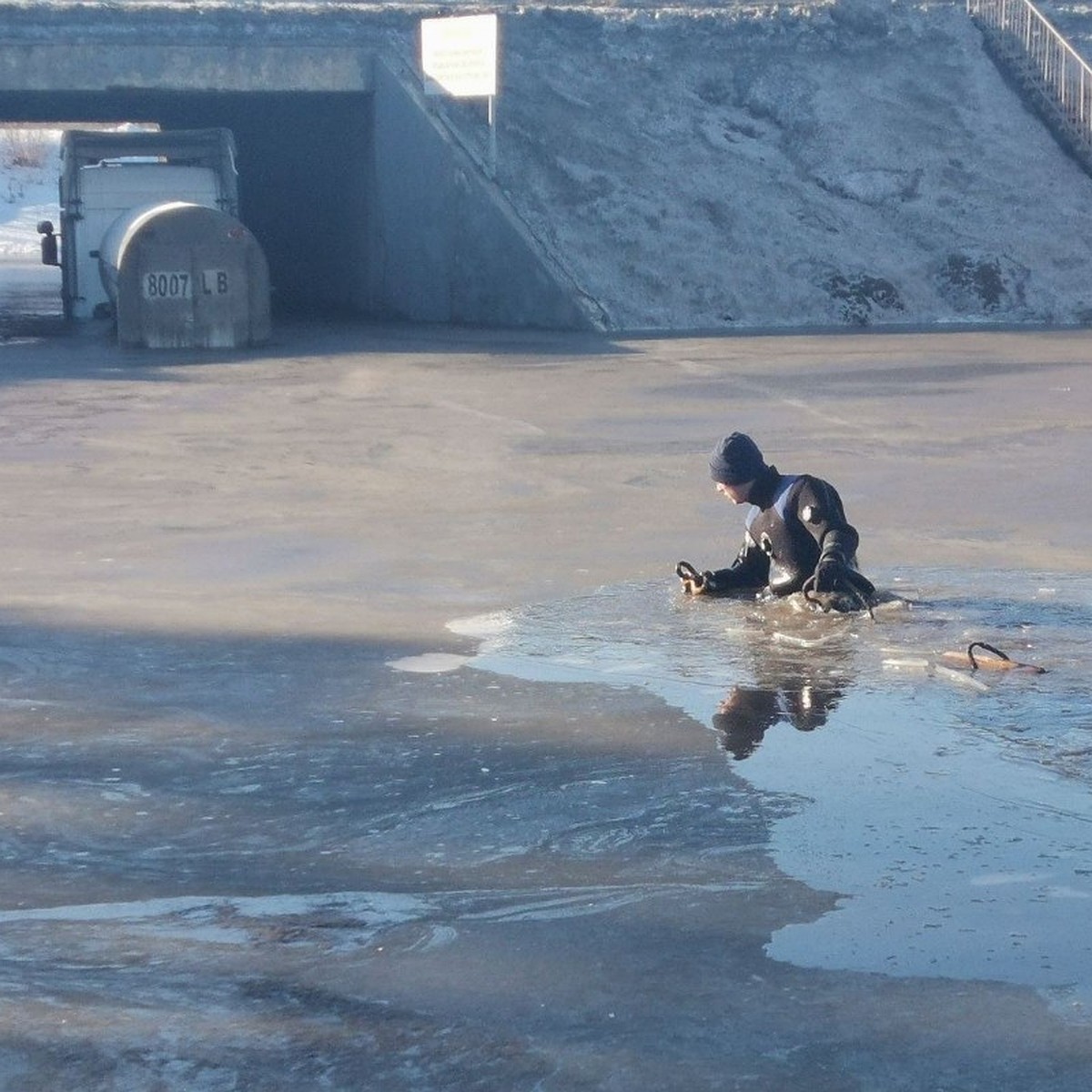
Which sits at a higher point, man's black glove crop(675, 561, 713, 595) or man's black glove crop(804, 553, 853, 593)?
man's black glove crop(804, 553, 853, 593)

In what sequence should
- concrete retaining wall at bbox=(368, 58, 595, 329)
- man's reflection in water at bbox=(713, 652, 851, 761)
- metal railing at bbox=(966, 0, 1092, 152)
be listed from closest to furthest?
man's reflection in water at bbox=(713, 652, 851, 761)
concrete retaining wall at bbox=(368, 58, 595, 329)
metal railing at bbox=(966, 0, 1092, 152)

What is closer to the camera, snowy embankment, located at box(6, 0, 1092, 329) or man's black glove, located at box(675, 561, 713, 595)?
man's black glove, located at box(675, 561, 713, 595)

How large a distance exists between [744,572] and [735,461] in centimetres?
71

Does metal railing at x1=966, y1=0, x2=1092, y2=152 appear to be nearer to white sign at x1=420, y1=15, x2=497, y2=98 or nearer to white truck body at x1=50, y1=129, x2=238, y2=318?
white sign at x1=420, y1=15, x2=497, y2=98

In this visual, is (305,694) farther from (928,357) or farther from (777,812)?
(928,357)

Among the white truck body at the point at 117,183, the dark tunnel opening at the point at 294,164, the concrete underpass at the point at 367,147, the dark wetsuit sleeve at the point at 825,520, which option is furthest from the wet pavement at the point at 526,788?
the dark tunnel opening at the point at 294,164

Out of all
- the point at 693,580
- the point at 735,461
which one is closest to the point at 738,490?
the point at 735,461

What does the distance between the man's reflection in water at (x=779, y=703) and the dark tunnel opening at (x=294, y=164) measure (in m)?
24.3

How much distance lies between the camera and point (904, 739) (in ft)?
23.5

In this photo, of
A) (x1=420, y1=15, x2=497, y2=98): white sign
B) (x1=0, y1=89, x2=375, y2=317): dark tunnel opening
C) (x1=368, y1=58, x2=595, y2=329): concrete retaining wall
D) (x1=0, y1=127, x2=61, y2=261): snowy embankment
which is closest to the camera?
(x1=368, y1=58, x2=595, y2=329): concrete retaining wall

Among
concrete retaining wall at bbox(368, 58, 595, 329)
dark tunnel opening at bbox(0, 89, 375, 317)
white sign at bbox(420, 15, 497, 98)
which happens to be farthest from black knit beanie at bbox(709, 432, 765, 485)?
dark tunnel opening at bbox(0, 89, 375, 317)

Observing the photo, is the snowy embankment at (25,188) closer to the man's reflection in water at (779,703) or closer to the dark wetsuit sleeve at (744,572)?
the dark wetsuit sleeve at (744,572)

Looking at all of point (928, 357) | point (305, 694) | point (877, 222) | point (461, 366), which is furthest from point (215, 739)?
point (877, 222)

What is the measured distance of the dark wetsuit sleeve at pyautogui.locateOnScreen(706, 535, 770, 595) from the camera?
9.74 m
